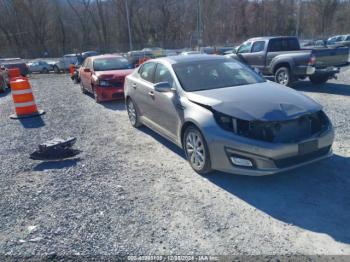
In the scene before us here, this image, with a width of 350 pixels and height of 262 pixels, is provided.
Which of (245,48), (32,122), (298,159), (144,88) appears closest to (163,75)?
(144,88)

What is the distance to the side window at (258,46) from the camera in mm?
11669

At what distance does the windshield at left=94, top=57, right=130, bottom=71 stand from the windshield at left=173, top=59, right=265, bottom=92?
20.7 ft

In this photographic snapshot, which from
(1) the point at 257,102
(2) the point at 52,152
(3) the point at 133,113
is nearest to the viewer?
(1) the point at 257,102

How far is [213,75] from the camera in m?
5.13

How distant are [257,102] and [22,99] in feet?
24.7

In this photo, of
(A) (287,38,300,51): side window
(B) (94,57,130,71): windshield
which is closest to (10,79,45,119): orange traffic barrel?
(B) (94,57,130,71): windshield

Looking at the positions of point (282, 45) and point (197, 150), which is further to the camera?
point (282, 45)

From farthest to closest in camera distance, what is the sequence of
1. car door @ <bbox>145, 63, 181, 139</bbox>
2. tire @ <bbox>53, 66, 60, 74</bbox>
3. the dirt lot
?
tire @ <bbox>53, 66, 60, 74</bbox>
car door @ <bbox>145, 63, 181, 139</bbox>
the dirt lot

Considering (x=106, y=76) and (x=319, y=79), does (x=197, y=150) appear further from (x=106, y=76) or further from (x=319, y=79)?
(x=319, y=79)

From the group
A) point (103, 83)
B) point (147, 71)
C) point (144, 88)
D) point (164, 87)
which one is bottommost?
point (103, 83)

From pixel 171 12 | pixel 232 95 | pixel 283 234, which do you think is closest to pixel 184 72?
pixel 232 95

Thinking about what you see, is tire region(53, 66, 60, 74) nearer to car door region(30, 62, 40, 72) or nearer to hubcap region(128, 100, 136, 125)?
car door region(30, 62, 40, 72)

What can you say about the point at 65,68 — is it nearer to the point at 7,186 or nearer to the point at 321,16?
the point at 7,186

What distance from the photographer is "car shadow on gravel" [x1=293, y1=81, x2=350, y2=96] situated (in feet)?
32.3
